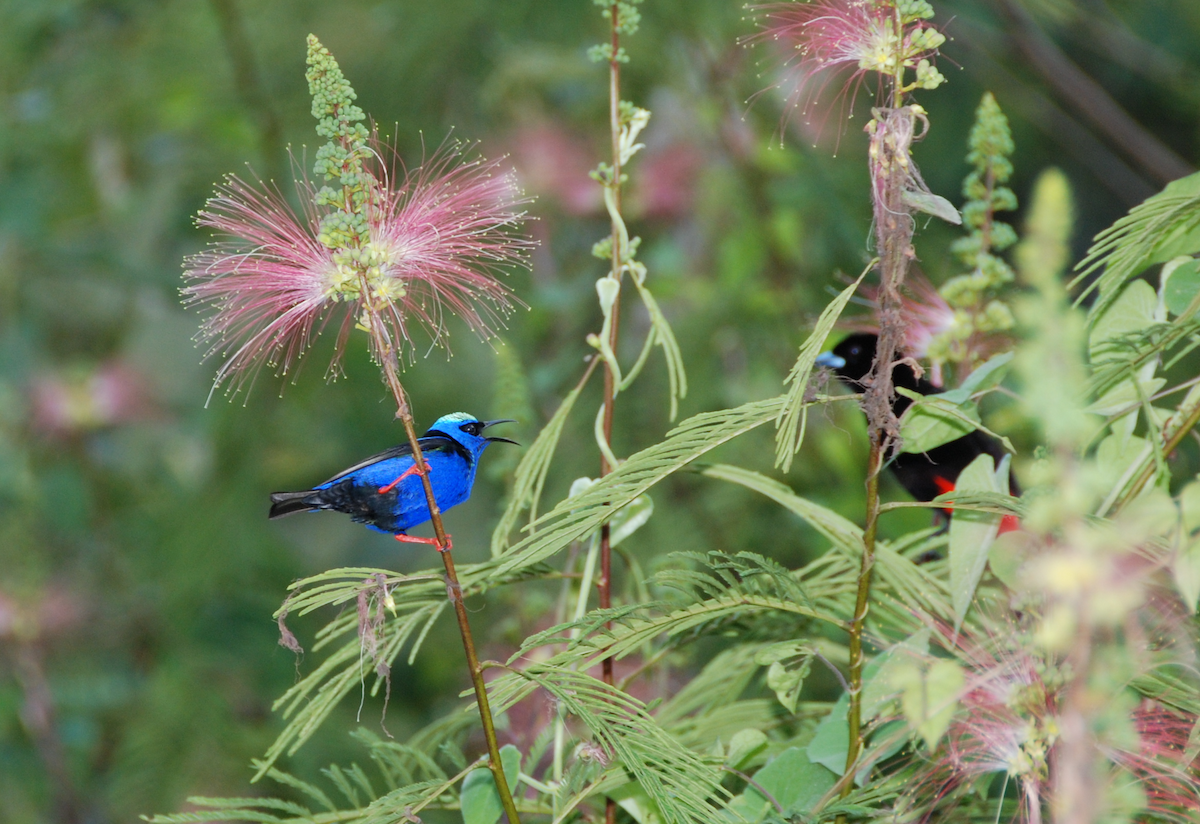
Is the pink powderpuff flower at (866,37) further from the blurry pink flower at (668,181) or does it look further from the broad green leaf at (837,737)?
the blurry pink flower at (668,181)

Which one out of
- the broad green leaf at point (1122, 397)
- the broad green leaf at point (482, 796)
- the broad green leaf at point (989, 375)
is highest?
the broad green leaf at point (989, 375)

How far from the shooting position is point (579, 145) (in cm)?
260

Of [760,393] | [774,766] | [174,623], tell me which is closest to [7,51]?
[174,623]

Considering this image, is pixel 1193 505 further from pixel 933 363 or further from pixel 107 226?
pixel 107 226

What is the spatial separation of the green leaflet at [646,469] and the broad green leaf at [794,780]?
221 millimetres

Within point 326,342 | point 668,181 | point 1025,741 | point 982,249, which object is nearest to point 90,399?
point 326,342

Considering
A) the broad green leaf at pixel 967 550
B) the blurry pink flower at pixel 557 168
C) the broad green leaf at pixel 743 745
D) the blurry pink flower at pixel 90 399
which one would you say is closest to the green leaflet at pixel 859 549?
the broad green leaf at pixel 967 550

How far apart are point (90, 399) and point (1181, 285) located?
267 centimetres

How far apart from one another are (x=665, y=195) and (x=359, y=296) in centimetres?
204

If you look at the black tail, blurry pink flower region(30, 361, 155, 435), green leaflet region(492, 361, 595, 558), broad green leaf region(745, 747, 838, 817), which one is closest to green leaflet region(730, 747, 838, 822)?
broad green leaf region(745, 747, 838, 817)

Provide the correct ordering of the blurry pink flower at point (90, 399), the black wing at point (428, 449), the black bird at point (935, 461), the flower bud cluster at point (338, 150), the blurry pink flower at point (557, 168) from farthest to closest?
the blurry pink flower at point (90, 399) < the blurry pink flower at point (557, 168) < the black bird at point (935, 461) < the black wing at point (428, 449) < the flower bud cluster at point (338, 150)

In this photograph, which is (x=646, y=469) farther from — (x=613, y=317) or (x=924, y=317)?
(x=924, y=317)

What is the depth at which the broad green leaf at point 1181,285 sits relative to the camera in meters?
0.76

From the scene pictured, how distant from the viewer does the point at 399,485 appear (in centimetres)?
71
